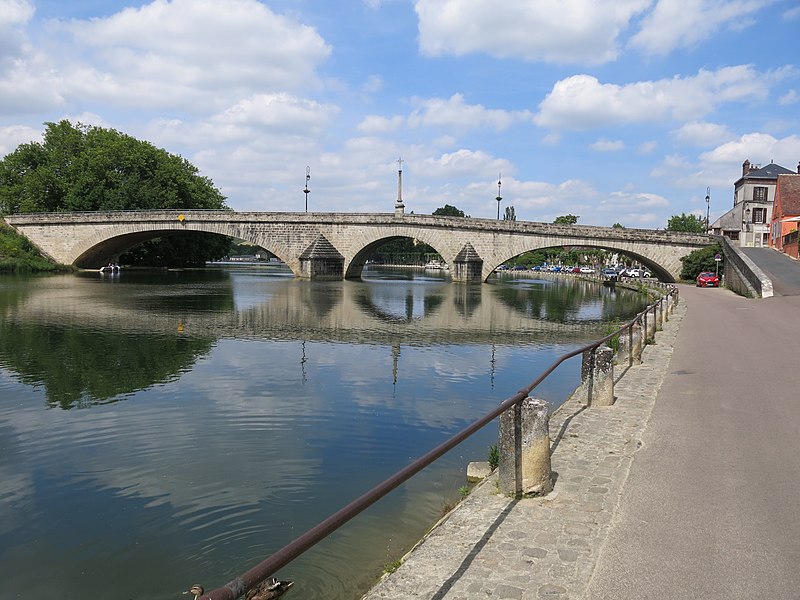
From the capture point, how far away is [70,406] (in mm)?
10453

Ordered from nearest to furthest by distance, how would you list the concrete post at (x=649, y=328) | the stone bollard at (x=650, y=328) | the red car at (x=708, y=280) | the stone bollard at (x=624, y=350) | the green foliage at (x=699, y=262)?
1. the stone bollard at (x=624, y=350)
2. the concrete post at (x=649, y=328)
3. the stone bollard at (x=650, y=328)
4. the red car at (x=708, y=280)
5. the green foliage at (x=699, y=262)

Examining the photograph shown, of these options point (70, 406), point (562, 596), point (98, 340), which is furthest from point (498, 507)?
point (98, 340)

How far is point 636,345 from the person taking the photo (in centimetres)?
1355

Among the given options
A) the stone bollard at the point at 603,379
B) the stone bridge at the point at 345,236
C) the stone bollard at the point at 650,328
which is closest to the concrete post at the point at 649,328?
the stone bollard at the point at 650,328

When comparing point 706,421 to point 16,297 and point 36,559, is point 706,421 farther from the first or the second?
point 16,297

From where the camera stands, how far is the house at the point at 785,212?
163 ft

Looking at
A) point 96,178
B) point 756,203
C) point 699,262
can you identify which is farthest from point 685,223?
point 96,178

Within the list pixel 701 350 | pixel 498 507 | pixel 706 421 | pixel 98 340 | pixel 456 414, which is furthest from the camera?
pixel 98 340

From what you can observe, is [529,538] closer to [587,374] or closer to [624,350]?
[587,374]

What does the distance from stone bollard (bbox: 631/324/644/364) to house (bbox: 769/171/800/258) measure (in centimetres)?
4147

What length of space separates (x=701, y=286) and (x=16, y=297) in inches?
1560

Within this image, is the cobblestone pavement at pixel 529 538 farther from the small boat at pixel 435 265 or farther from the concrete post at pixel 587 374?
the small boat at pixel 435 265

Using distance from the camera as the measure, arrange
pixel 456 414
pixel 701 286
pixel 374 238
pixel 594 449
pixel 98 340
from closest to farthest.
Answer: pixel 594 449 → pixel 456 414 → pixel 98 340 → pixel 701 286 → pixel 374 238

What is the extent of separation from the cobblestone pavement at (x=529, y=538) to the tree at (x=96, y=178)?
61.8m
